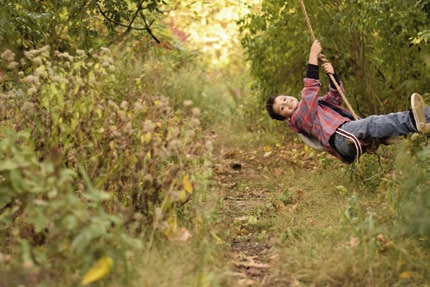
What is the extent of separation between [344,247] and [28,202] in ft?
5.54

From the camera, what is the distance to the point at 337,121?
4793 mm

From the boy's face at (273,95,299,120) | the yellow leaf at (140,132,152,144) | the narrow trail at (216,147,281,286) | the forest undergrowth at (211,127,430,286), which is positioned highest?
the boy's face at (273,95,299,120)

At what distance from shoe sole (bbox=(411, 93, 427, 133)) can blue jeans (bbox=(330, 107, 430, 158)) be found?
9 centimetres

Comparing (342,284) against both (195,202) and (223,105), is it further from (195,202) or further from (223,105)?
(223,105)

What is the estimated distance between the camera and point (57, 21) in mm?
6566

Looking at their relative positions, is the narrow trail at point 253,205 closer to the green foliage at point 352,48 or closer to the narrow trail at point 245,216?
the narrow trail at point 245,216

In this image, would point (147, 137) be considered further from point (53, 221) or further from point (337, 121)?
point (337, 121)

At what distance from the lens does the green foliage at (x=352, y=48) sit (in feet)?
18.8

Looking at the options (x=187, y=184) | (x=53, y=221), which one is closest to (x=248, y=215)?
(x=187, y=184)

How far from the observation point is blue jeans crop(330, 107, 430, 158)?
4.44 metres

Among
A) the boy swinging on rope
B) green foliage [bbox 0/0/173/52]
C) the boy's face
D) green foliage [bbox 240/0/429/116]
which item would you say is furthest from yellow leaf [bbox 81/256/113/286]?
green foliage [bbox 240/0/429/116]

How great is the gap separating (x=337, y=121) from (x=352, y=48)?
8.84 ft

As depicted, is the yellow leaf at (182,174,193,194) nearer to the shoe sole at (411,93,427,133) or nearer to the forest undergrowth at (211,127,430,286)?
the forest undergrowth at (211,127,430,286)

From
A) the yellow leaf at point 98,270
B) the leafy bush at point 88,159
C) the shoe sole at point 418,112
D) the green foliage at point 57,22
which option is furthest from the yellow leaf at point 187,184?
the green foliage at point 57,22
